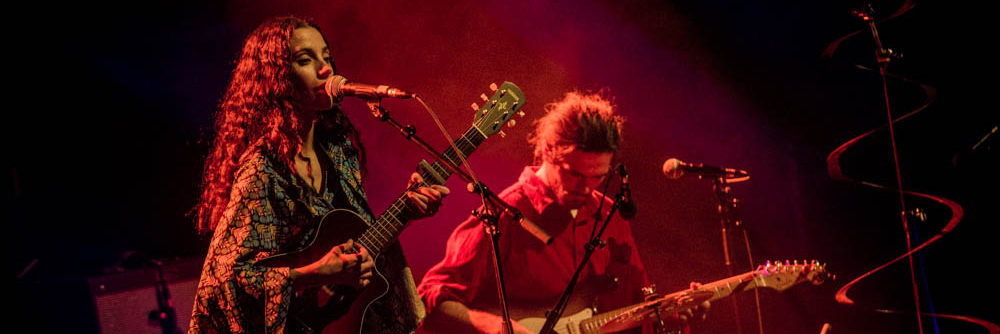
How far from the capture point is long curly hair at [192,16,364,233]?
219 cm

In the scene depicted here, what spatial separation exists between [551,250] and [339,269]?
1.67 meters

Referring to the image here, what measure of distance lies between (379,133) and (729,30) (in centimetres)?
234

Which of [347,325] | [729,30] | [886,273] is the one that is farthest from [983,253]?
[347,325]

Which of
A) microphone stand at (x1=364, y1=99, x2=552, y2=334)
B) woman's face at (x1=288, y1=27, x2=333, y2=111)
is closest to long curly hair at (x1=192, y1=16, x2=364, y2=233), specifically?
woman's face at (x1=288, y1=27, x2=333, y2=111)

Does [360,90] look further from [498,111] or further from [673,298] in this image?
[673,298]

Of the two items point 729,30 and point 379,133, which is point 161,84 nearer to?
point 379,133

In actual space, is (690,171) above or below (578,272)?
above

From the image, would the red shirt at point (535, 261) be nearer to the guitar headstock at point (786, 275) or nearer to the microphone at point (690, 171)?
the microphone at point (690, 171)

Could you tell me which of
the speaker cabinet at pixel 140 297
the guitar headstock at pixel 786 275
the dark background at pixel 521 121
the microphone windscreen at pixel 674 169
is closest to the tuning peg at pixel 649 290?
the guitar headstock at pixel 786 275

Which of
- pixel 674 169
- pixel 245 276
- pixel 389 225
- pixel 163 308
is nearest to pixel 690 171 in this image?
pixel 674 169

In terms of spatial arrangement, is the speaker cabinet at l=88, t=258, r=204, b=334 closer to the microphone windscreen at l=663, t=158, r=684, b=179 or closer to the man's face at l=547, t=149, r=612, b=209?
the man's face at l=547, t=149, r=612, b=209

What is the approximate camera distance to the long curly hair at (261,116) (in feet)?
7.17

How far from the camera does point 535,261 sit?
338 cm

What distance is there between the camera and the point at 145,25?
4.06 meters
